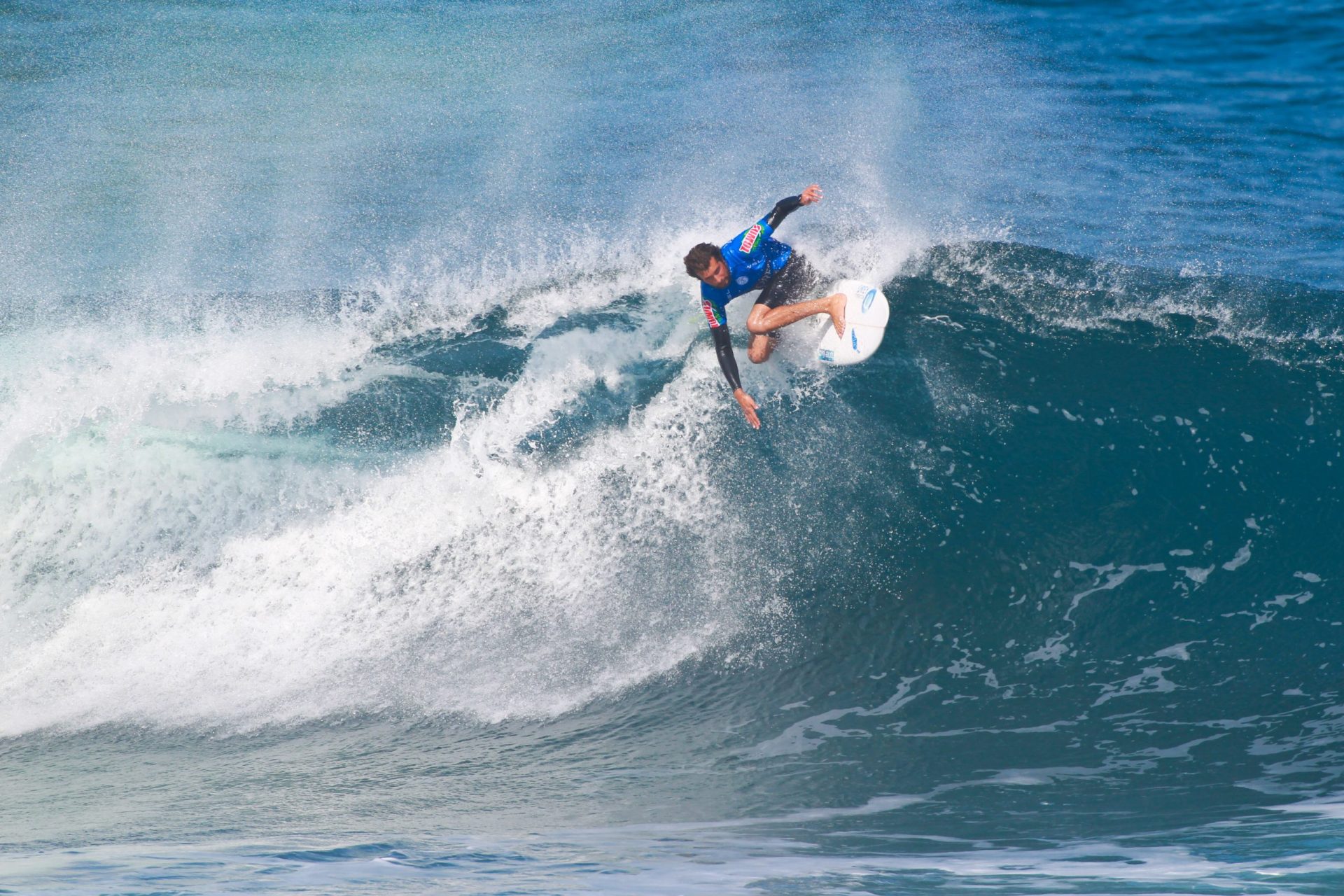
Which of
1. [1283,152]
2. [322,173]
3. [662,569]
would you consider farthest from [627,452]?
[1283,152]

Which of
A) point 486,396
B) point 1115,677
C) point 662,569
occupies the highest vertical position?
point 486,396

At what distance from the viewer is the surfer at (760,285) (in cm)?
578

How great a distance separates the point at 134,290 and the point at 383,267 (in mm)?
2513

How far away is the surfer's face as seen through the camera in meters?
5.62

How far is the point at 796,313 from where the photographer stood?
6293 millimetres

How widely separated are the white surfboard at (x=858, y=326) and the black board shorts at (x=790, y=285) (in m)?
0.23

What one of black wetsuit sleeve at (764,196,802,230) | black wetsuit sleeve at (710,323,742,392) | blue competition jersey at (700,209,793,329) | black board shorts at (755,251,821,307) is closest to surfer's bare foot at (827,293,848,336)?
black board shorts at (755,251,821,307)

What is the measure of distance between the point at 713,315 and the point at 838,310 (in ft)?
3.52

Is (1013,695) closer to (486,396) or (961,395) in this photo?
(961,395)

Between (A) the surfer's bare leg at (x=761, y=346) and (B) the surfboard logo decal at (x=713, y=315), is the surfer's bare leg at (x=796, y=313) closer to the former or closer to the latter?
(A) the surfer's bare leg at (x=761, y=346)

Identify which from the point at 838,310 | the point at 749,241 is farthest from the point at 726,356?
the point at 838,310

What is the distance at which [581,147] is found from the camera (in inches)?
329

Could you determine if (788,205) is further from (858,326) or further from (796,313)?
(858,326)

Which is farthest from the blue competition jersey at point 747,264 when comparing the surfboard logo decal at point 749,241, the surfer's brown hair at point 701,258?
the surfer's brown hair at point 701,258
